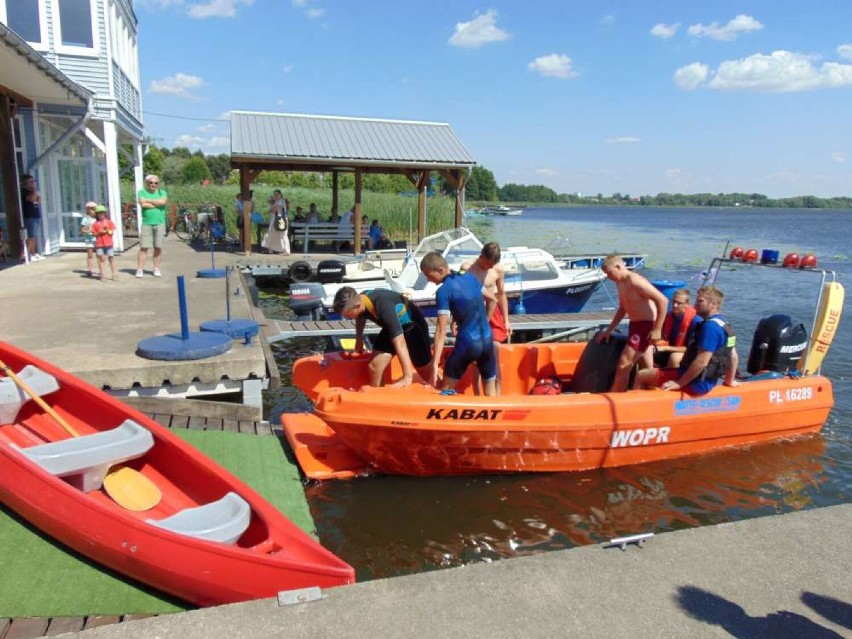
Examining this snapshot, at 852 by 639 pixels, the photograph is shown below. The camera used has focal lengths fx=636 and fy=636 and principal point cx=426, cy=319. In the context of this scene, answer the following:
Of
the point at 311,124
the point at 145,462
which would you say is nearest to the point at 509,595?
the point at 145,462

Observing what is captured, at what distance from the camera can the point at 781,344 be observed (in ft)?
21.9

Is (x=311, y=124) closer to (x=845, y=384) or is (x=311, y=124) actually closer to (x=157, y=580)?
(x=845, y=384)

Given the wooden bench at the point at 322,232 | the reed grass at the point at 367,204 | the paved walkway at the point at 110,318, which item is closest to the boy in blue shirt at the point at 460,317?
the paved walkway at the point at 110,318

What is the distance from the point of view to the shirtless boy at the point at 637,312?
5.84m

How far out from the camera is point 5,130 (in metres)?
11.7

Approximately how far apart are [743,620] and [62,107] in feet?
48.6

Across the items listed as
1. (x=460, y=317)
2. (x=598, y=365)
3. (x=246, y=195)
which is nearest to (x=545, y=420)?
(x=460, y=317)

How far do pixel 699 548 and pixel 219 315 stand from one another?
636 centimetres

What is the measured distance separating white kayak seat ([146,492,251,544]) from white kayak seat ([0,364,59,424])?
169cm

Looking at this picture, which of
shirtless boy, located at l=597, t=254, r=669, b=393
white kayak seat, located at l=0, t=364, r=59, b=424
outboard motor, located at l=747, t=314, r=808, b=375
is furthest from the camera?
outboard motor, located at l=747, t=314, r=808, b=375

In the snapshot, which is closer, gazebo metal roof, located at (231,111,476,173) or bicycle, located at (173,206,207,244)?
gazebo metal roof, located at (231,111,476,173)

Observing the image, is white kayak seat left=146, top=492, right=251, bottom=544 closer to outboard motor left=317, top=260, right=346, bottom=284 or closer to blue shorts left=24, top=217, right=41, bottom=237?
outboard motor left=317, top=260, right=346, bottom=284

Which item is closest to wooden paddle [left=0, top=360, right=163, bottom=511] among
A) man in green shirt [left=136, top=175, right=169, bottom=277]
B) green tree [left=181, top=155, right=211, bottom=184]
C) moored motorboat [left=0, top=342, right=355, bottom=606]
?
moored motorboat [left=0, top=342, right=355, bottom=606]

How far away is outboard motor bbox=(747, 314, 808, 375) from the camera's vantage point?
21.9ft
